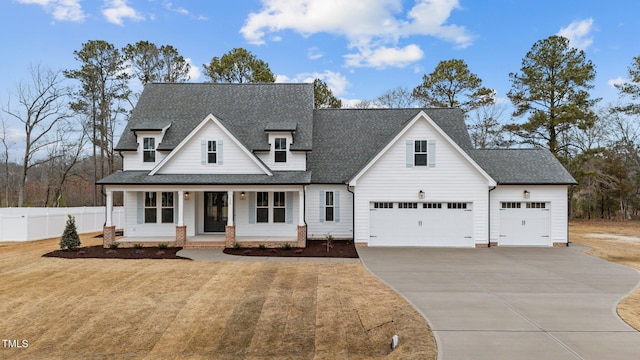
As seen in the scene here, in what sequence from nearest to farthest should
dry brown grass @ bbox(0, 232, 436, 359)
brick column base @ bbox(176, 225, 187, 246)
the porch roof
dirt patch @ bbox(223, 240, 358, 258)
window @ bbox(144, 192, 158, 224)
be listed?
dry brown grass @ bbox(0, 232, 436, 359)
dirt patch @ bbox(223, 240, 358, 258)
brick column base @ bbox(176, 225, 187, 246)
the porch roof
window @ bbox(144, 192, 158, 224)

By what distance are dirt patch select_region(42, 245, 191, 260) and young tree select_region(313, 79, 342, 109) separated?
79.4 ft

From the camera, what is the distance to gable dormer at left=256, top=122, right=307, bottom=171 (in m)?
19.4

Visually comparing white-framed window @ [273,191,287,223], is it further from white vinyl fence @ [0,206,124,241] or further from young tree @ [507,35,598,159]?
young tree @ [507,35,598,159]

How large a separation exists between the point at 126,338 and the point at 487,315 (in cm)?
718

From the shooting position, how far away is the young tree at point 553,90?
29969mm

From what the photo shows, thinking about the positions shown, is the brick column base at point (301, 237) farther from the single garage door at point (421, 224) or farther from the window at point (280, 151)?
the window at point (280, 151)

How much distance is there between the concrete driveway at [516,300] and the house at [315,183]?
2431 mm

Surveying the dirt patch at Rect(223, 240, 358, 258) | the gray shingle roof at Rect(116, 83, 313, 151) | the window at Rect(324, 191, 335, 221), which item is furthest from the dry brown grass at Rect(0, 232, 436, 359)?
the gray shingle roof at Rect(116, 83, 313, 151)

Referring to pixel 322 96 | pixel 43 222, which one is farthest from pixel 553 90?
pixel 43 222

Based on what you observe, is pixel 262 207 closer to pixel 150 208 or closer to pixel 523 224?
pixel 150 208

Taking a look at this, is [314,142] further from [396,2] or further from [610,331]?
[610,331]

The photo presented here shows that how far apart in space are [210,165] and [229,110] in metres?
4.48

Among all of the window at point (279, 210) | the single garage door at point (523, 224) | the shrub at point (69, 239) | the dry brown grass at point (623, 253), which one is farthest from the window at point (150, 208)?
the dry brown grass at point (623, 253)

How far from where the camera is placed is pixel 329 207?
19.2m
